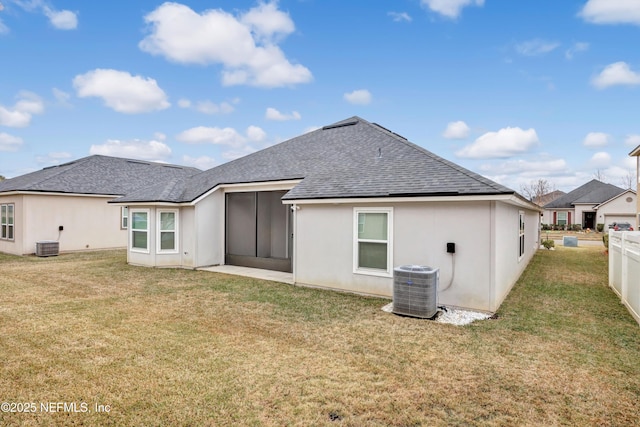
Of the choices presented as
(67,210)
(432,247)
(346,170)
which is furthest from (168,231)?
(432,247)

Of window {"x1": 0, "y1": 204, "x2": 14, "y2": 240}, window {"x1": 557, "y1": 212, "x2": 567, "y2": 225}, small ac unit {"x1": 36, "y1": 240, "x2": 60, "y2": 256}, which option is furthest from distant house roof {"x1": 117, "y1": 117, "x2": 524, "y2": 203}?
window {"x1": 557, "y1": 212, "x2": 567, "y2": 225}

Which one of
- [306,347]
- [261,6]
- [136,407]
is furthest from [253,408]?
[261,6]

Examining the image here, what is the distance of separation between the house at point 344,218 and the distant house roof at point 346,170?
45 mm

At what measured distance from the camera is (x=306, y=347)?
16.1 feet

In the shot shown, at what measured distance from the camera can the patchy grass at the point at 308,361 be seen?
3.26m

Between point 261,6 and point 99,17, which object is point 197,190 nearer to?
point 261,6

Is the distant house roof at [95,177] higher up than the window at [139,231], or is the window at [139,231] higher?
the distant house roof at [95,177]

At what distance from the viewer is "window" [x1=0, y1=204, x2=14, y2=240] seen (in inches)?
654

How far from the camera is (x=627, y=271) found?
7.21 metres

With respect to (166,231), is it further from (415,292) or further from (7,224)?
(7,224)

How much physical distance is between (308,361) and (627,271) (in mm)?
7461

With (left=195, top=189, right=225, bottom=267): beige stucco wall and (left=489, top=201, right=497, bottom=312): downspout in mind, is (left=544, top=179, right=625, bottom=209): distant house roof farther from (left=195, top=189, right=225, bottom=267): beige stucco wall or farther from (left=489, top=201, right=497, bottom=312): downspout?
(left=195, top=189, right=225, bottom=267): beige stucco wall

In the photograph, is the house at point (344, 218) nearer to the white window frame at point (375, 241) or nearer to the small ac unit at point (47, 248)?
the white window frame at point (375, 241)

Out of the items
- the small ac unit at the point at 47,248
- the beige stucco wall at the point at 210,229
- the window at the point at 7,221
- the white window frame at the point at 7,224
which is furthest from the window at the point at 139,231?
the window at the point at 7,221
